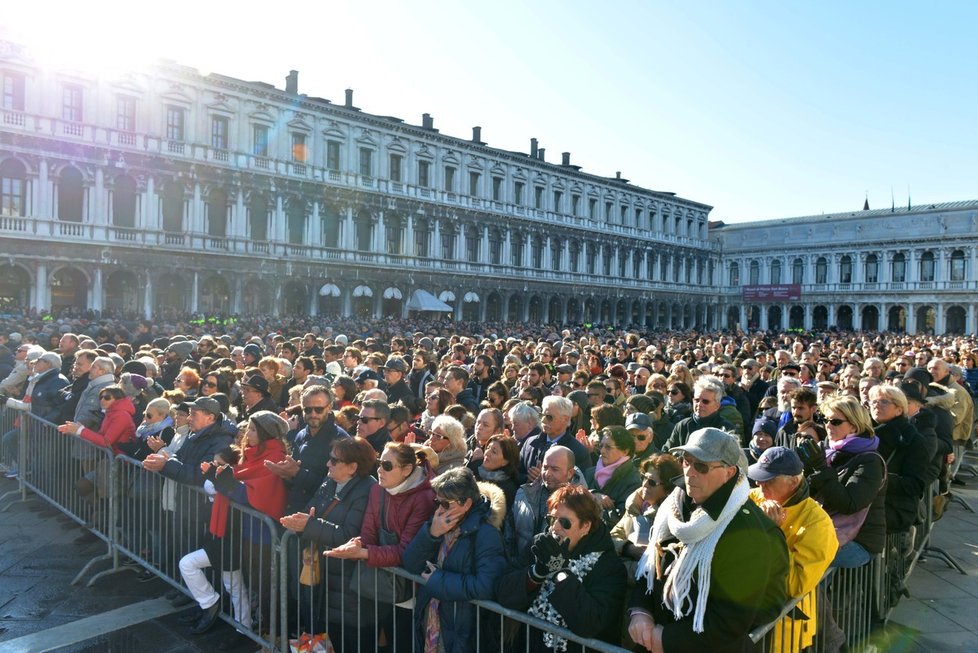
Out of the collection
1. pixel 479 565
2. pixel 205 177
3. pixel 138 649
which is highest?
pixel 205 177

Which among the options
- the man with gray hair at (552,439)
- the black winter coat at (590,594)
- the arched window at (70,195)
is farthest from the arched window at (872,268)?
the black winter coat at (590,594)

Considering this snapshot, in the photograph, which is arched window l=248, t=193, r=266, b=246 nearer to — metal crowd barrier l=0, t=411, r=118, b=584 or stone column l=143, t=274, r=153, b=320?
stone column l=143, t=274, r=153, b=320

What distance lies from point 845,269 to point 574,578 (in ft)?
207

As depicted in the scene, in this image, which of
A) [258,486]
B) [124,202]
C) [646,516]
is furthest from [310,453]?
[124,202]

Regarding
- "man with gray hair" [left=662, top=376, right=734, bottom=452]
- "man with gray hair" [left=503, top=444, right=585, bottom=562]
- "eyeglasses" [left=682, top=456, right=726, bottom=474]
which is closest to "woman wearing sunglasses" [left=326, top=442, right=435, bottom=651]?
"man with gray hair" [left=503, top=444, right=585, bottom=562]

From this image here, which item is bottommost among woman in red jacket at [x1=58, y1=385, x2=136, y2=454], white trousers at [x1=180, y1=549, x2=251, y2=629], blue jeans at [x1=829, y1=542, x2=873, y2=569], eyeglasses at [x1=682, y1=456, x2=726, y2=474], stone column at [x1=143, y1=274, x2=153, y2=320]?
white trousers at [x1=180, y1=549, x2=251, y2=629]

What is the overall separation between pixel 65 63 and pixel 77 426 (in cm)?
2566

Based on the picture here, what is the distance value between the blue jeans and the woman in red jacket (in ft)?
20.0

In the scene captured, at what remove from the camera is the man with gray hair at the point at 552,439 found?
18.1ft

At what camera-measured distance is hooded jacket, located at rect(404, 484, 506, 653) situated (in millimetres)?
3633

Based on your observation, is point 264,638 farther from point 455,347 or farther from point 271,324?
point 271,324

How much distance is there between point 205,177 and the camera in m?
30.3

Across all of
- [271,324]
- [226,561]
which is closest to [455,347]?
[226,561]

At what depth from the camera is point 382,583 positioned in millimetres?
4168
